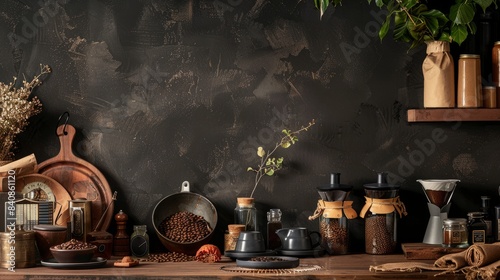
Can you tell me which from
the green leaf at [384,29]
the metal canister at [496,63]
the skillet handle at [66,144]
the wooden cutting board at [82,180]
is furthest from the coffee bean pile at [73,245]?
the metal canister at [496,63]

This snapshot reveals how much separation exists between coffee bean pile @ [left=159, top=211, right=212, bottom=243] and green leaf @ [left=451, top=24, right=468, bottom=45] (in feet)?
4.98

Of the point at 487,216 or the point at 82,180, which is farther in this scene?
the point at 82,180

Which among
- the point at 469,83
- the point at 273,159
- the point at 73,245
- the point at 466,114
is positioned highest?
the point at 469,83

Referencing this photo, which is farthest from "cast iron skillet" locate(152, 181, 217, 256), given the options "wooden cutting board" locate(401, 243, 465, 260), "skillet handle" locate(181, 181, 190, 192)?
A: "wooden cutting board" locate(401, 243, 465, 260)

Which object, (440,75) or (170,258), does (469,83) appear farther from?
(170,258)

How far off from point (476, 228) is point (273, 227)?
97 cm

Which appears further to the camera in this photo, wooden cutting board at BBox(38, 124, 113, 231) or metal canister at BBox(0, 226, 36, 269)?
wooden cutting board at BBox(38, 124, 113, 231)

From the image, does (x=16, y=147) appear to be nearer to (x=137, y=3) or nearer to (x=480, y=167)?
(x=137, y=3)

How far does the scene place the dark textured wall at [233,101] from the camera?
4.15 meters

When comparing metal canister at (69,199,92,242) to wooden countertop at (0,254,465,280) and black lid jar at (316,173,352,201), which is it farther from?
black lid jar at (316,173,352,201)

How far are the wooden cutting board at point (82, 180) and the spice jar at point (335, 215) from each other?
1.07 meters

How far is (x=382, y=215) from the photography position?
3.94 meters

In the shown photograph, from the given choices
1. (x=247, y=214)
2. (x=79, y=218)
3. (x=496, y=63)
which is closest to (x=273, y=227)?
(x=247, y=214)

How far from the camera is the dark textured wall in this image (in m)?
4.15
